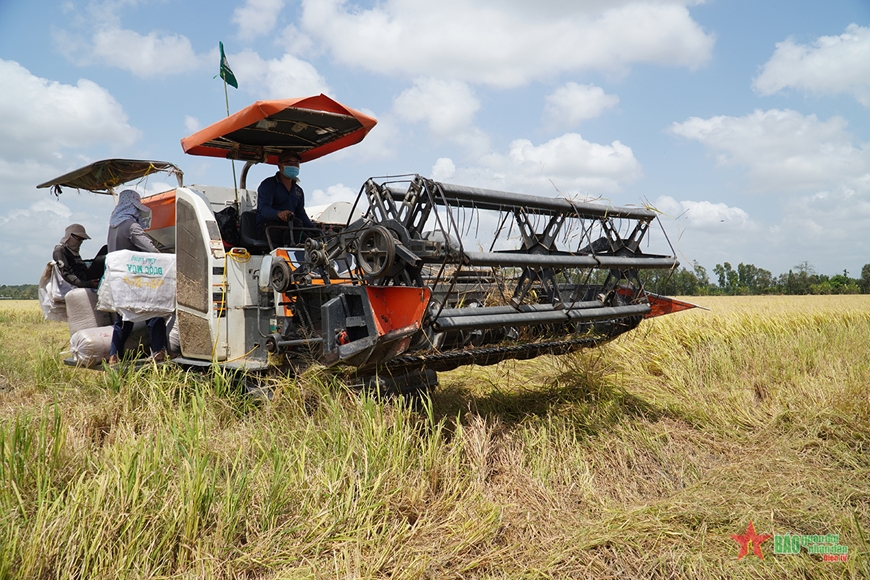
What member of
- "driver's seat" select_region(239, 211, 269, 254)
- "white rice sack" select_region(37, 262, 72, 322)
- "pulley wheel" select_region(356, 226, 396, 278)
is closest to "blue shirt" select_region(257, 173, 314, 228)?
"driver's seat" select_region(239, 211, 269, 254)

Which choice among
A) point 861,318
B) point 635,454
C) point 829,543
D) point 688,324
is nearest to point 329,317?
point 635,454

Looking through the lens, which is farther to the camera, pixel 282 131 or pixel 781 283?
pixel 781 283

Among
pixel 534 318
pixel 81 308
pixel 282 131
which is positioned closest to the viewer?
pixel 534 318

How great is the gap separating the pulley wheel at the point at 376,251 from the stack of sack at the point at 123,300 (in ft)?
8.12

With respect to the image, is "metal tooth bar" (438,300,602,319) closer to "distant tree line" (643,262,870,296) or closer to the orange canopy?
the orange canopy

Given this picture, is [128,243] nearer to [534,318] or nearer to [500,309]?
[500,309]

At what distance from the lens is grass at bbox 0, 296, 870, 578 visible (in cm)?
287

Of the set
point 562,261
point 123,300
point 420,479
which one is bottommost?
point 420,479

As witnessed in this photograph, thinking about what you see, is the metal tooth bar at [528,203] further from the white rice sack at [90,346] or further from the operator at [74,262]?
the operator at [74,262]

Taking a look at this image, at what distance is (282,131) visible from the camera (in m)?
5.73

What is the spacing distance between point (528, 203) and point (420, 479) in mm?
2154

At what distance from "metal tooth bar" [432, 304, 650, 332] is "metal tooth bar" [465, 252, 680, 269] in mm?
364

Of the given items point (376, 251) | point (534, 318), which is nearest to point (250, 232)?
point (376, 251)

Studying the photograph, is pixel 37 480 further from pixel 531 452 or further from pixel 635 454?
pixel 635 454
